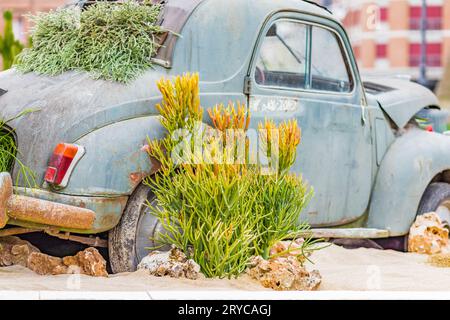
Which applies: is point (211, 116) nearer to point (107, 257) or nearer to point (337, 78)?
point (107, 257)

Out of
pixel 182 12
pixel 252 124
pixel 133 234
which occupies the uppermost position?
pixel 182 12

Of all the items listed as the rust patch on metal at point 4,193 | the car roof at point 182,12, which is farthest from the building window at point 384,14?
the rust patch on metal at point 4,193

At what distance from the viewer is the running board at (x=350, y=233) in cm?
675

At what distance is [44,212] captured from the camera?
5512 mm

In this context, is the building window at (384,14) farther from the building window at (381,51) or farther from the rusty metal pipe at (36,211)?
the rusty metal pipe at (36,211)

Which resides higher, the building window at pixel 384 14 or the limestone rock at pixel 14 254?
the building window at pixel 384 14

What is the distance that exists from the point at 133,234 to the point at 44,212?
1.99ft

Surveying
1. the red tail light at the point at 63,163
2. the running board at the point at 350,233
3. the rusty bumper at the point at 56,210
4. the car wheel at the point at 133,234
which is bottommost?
the running board at the point at 350,233

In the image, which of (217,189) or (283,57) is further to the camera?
(283,57)

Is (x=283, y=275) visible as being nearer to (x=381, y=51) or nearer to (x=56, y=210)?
(x=56, y=210)

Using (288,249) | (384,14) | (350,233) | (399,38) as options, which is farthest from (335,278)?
(384,14)

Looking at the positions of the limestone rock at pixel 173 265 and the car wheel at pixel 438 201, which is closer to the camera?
the limestone rock at pixel 173 265

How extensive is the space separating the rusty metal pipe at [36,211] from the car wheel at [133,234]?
0.33m

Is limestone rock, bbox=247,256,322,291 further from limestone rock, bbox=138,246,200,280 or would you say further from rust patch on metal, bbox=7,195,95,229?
rust patch on metal, bbox=7,195,95,229
